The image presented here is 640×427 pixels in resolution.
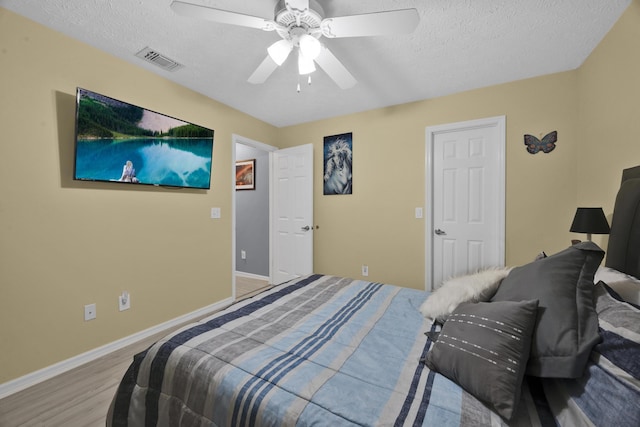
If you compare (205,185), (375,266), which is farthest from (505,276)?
(205,185)

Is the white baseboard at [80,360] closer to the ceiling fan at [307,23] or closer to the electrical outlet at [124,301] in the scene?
the electrical outlet at [124,301]

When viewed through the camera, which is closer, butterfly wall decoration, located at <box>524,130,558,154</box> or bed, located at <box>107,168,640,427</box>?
bed, located at <box>107,168,640,427</box>

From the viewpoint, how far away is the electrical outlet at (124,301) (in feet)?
7.22

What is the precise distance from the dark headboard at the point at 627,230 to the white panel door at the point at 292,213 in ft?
9.33

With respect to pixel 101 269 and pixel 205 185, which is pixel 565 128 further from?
pixel 101 269

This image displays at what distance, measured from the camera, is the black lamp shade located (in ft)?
5.66

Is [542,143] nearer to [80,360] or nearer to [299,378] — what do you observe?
[299,378]

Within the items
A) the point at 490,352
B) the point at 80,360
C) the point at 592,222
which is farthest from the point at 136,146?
the point at 592,222

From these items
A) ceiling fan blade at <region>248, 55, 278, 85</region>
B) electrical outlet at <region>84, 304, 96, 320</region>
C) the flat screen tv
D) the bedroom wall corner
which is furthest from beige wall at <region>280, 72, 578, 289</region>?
electrical outlet at <region>84, 304, 96, 320</region>

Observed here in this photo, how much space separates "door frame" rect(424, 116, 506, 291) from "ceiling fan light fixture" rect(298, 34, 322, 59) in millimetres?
1925

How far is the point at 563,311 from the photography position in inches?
33.2

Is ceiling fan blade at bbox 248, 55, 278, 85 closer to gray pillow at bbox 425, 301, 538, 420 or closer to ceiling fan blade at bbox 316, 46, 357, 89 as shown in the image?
ceiling fan blade at bbox 316, 46, 357, 89

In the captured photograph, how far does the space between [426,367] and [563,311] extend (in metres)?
0.50

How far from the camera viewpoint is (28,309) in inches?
68.2
